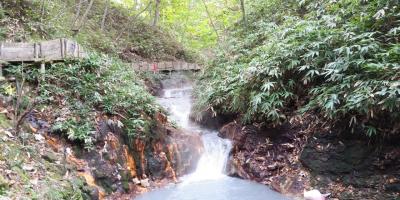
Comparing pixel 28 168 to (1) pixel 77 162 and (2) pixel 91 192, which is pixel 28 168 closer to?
(2) pixel 91 192

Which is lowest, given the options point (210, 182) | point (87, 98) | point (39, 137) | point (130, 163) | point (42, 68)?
point (210, 182)

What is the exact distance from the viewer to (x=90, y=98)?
6848 millimetres

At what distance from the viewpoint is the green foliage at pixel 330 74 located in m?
5.17

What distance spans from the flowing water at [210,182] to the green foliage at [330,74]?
0.99m

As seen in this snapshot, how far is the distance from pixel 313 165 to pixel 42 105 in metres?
5.18

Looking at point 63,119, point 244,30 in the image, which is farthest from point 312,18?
point 63,119

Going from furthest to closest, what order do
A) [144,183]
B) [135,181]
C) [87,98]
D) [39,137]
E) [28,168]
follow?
[87,98]
[144,183]
[135,181]
[39,137]
[28,168]

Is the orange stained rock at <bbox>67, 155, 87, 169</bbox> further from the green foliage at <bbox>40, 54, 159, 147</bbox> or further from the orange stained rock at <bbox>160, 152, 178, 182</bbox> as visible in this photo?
the orange stained rock at <bbox>160, 152, 178, 182</bbox>

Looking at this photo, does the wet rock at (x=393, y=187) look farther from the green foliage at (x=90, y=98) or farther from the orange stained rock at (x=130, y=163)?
the green foliage at (x=90, y=98)

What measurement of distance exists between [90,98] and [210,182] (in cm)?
309

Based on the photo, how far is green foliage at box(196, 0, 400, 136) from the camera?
5.17m

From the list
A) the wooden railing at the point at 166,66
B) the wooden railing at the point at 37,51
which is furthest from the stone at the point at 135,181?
the wooden railing at the point at 166,66

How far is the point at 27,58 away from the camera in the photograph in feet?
21.0

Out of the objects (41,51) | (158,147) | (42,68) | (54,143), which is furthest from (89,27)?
(54,143)
